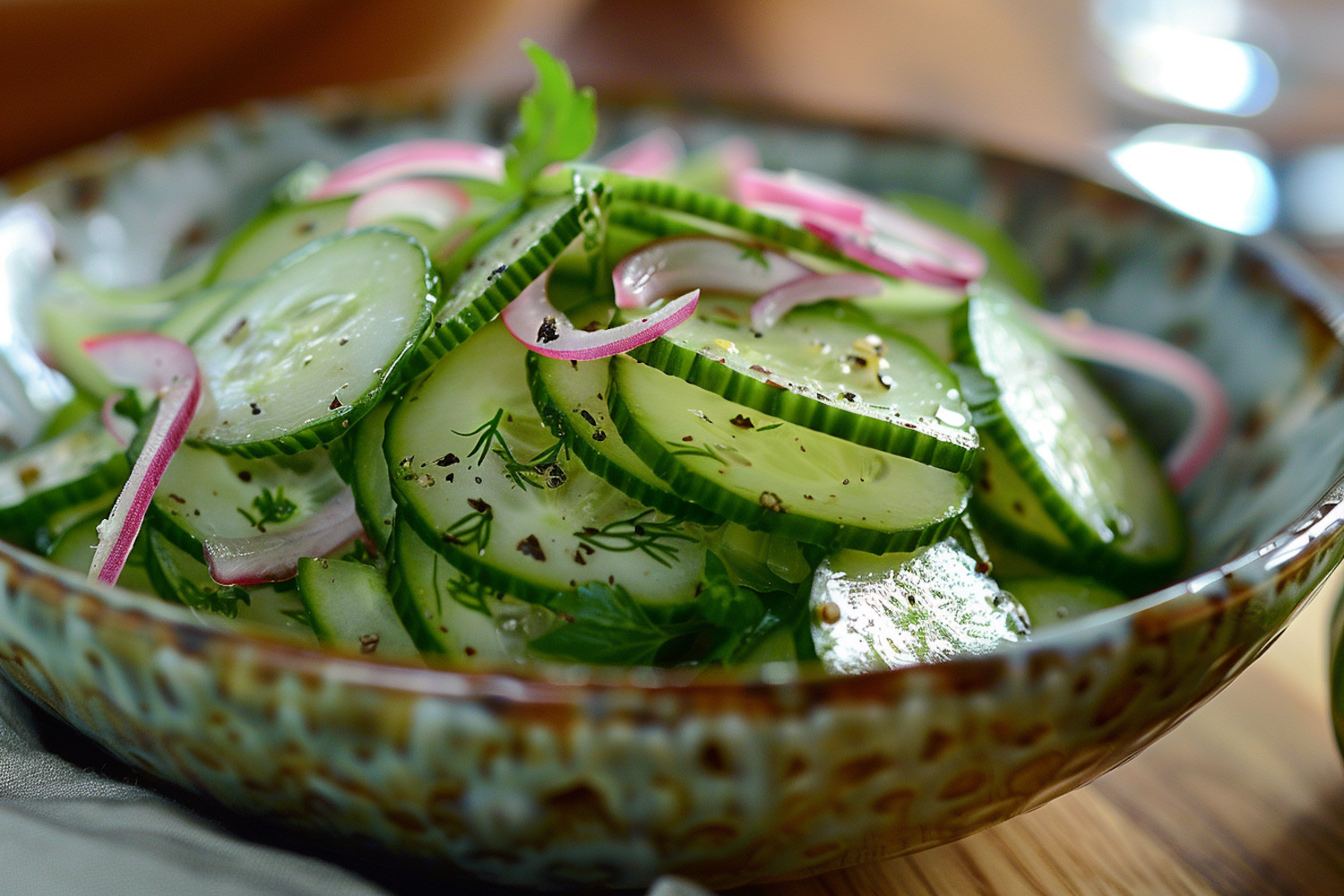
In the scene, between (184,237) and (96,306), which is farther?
(184,237)

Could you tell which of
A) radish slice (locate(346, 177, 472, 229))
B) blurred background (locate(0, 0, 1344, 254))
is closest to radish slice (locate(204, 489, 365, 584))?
radish slice (locate(346, 177, 472, 229))

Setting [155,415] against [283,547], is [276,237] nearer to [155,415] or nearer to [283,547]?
[155,415]

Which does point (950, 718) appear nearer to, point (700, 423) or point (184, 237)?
point (700, 423)

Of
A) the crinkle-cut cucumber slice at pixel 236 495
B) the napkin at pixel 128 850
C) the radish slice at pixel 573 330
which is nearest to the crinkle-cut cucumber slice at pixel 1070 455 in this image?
the radish slice at pixel 573 330

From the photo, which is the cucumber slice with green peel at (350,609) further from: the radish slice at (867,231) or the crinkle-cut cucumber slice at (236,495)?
the radish slice at (867,231)

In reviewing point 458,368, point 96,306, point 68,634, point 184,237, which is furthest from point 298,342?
point 184,237

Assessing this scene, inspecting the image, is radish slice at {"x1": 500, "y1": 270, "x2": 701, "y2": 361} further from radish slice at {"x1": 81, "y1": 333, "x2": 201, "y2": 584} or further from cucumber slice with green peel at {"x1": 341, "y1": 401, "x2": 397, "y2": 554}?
radish slice at {"x1": 81, "y1": 333, "x2": 201, "y2": 584}
